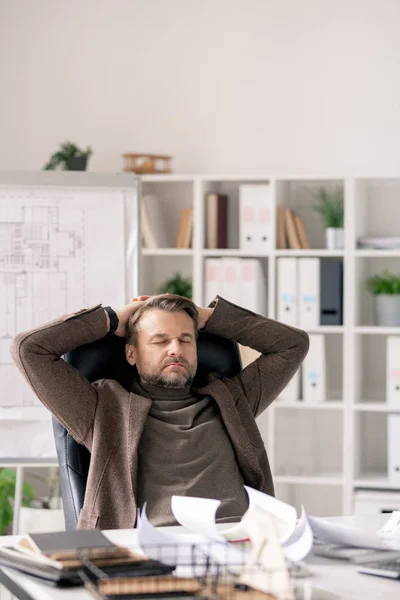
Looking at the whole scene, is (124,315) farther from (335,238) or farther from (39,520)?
(335,238)

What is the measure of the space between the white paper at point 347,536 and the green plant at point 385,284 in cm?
246

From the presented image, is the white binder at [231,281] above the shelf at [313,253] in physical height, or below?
below

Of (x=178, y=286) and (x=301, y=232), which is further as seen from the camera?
(x=178, y=286)

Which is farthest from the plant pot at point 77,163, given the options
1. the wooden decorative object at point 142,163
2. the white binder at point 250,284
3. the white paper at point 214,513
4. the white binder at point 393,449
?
the white paper at point 214,513

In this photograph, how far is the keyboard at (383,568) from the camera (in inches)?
59.8

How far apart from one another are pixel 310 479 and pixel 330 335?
2.27 feet

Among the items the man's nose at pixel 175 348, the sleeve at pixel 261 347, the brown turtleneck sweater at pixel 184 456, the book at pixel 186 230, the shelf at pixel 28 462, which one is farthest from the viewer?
the book at pixel 186 230

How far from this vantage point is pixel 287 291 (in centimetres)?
407

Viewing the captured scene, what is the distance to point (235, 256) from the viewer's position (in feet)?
13.8

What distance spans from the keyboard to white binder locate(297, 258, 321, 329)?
2.46 m

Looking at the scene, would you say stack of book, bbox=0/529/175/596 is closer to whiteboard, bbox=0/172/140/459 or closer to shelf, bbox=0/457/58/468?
shelf, bbox=0/457/58/468

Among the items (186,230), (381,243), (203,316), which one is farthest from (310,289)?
(203,316)

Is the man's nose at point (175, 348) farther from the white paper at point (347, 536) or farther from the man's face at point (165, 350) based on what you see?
the white paper at point (347, 536)

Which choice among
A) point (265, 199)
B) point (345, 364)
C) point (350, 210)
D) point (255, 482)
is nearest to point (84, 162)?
point (265, 199)
